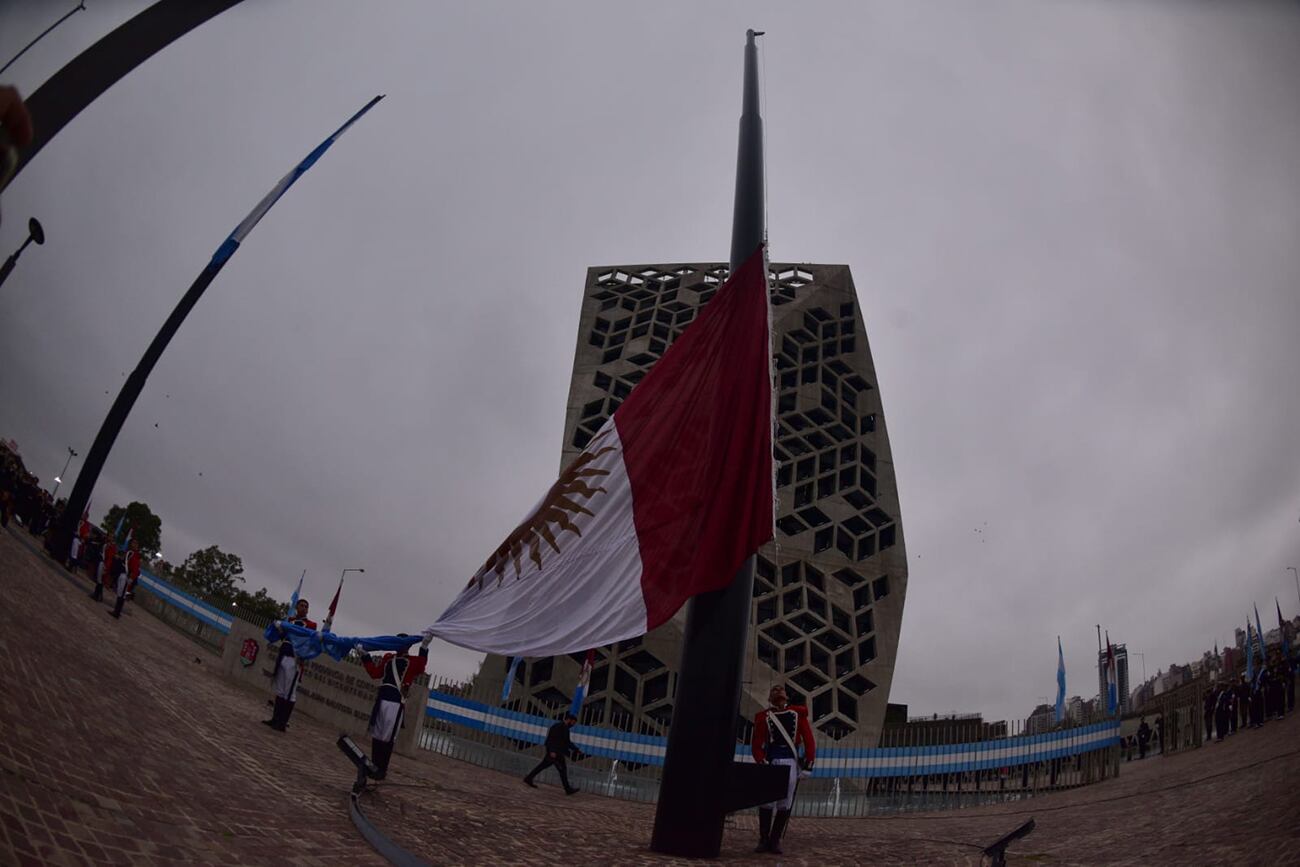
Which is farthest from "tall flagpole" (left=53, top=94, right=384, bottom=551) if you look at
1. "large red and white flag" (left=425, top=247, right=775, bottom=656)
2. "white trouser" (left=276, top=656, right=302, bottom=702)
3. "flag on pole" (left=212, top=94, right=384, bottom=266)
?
"large red and white flag" (left=425, top=247, right=775, bottom=656)

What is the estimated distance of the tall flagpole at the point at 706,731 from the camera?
4805 mm

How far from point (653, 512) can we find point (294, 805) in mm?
3323

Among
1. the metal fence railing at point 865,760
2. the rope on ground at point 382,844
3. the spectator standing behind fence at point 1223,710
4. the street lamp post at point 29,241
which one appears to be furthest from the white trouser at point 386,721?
the spectator standing behind fence at point 1223,710

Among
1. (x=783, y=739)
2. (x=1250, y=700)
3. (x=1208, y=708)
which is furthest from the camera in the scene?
(x=1208, y=708)

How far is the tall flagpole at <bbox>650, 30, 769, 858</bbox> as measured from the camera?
480 cm

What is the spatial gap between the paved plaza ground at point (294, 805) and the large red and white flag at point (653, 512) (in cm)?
155

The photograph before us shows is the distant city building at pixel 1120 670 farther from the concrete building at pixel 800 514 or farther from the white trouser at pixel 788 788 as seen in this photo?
the white trouser at pixel 788 788

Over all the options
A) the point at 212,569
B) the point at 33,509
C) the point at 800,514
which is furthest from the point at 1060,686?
the point at 212,569

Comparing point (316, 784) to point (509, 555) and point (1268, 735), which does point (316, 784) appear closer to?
point (509, 555)

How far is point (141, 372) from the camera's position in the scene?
9.21 m

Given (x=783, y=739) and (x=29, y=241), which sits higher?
(x=29, y=241)

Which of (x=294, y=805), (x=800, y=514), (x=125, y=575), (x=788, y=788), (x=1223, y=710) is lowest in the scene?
(x=294, y=805)

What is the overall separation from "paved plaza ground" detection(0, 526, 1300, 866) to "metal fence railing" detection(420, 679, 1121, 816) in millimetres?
3918

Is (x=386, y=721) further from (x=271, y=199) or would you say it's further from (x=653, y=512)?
(x=271, y=199)
